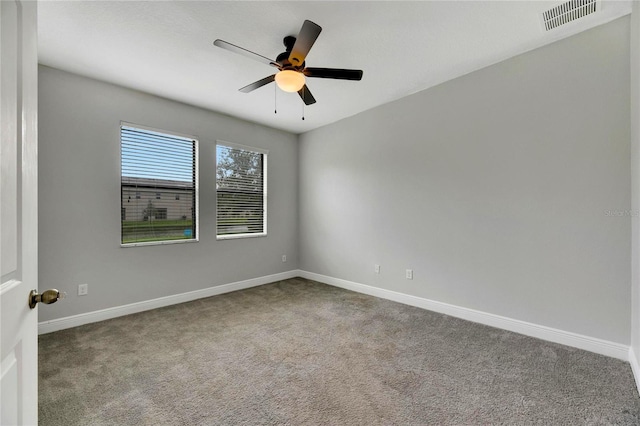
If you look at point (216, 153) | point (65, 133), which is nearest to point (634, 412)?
point (216, 153)

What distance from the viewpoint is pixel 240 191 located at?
14.6 ft

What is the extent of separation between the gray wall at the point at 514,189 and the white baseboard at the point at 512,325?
0.06 m

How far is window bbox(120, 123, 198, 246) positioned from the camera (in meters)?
3.33

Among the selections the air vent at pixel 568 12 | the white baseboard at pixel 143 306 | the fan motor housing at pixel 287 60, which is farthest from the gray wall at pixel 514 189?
the fan motor housing at pixel 287 60

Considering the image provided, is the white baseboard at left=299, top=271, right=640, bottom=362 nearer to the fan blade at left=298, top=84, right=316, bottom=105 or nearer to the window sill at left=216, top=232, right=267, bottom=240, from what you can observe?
the window sill at left=216, top=232, right=267, bottom=240

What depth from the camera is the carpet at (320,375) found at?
5.57ft

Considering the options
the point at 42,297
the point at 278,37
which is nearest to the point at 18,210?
the point at 42,297

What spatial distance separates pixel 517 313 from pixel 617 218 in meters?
1.16

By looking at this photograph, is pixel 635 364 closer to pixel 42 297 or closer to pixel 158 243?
pixel 42 297

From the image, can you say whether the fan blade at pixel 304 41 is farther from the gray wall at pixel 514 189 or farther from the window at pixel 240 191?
the window at pixel 240 191

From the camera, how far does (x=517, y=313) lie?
2766 mm

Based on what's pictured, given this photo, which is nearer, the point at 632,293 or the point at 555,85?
→ the point at 632,293

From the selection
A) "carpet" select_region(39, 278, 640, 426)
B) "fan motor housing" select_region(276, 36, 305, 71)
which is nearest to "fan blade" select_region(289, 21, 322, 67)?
"fan motor housing" select_region(276, 36, 305, 71)

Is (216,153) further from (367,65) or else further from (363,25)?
(363,25)
